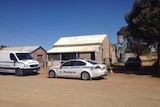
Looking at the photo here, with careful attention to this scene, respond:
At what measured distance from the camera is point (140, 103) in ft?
28.5

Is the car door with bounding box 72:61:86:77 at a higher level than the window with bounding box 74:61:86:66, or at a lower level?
lower

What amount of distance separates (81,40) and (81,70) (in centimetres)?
2513

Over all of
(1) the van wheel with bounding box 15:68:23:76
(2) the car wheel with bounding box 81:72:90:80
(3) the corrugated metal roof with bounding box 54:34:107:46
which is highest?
(3) the corrugated metal roof with bounding box 54:34:107:46

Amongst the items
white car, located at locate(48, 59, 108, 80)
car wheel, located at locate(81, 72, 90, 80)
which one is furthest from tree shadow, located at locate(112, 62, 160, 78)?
car wheel, located at locate(81, 72, 90, 80)

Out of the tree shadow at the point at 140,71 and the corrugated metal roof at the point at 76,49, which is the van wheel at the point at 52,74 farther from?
the corrugated metal roof at the point at 76,49

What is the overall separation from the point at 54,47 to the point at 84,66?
2695 cm

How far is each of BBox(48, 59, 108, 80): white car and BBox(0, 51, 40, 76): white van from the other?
3280 millimetres

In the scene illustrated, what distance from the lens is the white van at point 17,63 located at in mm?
21312

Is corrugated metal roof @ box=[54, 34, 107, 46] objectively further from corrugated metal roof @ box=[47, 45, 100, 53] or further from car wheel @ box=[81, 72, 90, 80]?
car wheel @ box=[81, 72, 90, 80]

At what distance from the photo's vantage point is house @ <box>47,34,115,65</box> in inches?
1479

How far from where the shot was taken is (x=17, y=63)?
21.4 m

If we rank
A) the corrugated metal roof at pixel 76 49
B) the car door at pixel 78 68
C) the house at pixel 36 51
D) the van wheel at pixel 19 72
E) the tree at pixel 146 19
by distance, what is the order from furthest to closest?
the house at pixel 36 51, the corrugated metal roof at pixel 76 49, the van wheel at pixel 19 72, the tree at pixel 146 19, the car door at pixel 78 68

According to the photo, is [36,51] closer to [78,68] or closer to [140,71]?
[140,71]

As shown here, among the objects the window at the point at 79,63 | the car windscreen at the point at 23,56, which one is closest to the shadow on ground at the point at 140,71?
the window at the point at 79,63
